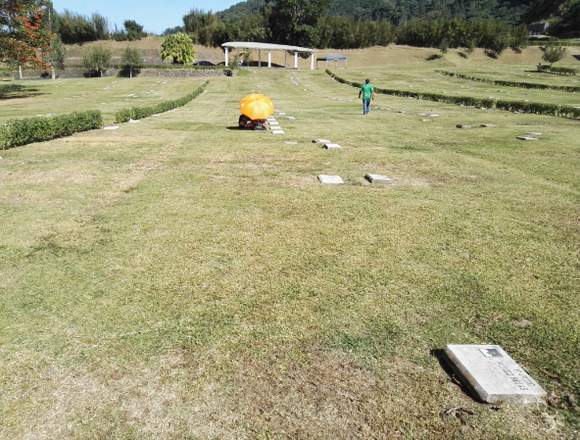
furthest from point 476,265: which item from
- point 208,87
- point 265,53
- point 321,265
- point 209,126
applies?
point 265,53

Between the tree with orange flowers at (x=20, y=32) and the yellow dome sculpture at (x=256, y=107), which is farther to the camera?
the tree with orange flowers at (x=20, y=32)

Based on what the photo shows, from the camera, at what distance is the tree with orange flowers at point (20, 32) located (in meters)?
30.2

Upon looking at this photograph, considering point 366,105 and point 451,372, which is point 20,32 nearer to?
point 366,105

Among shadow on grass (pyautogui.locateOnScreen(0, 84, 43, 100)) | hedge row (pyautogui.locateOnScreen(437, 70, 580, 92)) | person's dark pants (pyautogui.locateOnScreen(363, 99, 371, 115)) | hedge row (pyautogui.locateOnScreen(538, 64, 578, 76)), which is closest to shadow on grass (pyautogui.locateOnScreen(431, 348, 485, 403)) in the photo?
person's dark pants (pyautogui.locateOnScreen(363, 99, 371, 115))

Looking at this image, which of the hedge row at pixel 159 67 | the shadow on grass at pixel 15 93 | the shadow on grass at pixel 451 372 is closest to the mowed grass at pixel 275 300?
the shadow on grass at pixel 451 372

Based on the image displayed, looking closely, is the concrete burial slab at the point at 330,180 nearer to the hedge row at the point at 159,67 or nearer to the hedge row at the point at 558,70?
the hedge row at the point at 159,67

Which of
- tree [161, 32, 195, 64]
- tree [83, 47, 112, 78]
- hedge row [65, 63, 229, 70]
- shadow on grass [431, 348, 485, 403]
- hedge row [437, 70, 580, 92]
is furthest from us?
tree [161, 32, 195, 64]

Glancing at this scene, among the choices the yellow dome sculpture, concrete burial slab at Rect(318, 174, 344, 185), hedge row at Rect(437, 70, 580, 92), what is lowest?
concrete burial slab at Rect(318, 174, 344, 185)

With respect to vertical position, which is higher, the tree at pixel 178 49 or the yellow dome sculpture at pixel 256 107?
the tree at pixel 178 49

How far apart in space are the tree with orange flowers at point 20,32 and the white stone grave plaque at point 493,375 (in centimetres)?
3708

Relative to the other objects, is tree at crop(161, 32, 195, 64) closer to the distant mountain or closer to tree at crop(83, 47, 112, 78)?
tree at crop(83, 47, 112, 78)

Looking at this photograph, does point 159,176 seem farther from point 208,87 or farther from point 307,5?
point 307,5

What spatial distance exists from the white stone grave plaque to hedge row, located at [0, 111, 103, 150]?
12.8m

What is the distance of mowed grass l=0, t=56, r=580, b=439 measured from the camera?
2.71m
